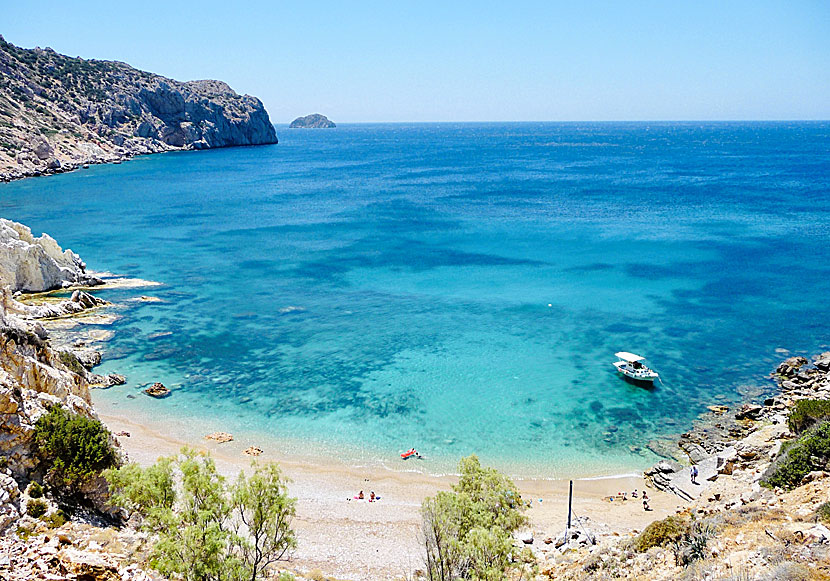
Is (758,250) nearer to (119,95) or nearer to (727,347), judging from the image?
(727,347)

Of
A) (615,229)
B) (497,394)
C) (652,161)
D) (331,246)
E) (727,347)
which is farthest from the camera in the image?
(652,161)

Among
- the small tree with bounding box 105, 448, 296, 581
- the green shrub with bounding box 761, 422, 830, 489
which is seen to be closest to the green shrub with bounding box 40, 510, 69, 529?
the small tree with bounding box 105, 448, 296, 581

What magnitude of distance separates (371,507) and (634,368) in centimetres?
1949

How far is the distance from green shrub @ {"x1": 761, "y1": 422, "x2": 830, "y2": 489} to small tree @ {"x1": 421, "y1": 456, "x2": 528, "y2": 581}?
10.8 m


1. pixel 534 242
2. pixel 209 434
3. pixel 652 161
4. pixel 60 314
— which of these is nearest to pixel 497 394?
pixel 209 434

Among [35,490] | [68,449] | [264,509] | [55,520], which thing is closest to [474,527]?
[264,509]

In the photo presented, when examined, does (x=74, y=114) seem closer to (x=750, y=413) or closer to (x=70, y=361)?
(x=70, y=361)

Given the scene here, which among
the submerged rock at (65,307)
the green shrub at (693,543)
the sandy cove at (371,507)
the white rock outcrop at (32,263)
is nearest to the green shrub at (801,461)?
the sandy cove at (371,507)

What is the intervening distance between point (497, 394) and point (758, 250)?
46949mm

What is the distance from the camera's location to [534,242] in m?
71.4

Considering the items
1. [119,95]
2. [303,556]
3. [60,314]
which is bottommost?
[303,556]

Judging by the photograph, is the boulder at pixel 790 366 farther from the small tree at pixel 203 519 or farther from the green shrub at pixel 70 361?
the green shrub at pixel 70 361

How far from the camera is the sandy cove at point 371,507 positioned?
21.8 meters

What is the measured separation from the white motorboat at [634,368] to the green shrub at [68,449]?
28.7 meters
